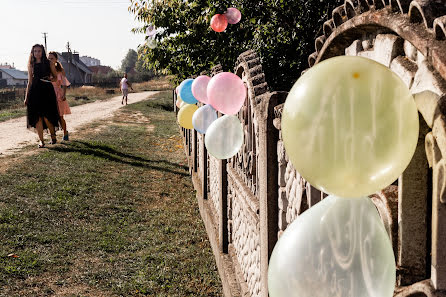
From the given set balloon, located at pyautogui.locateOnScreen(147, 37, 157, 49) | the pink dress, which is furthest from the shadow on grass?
balloon, located at pyautogui.locateOnScreen(147, 37, 157, 49)

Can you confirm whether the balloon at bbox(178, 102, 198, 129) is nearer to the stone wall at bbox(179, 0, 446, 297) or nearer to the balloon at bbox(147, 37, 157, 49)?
the stone wall at bbox(179, 0, 446, 297)

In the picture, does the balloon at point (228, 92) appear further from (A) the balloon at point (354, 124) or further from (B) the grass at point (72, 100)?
(B) the grass at point (72, 100)

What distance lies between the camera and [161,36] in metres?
10.3

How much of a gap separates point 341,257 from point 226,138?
7.04 feet

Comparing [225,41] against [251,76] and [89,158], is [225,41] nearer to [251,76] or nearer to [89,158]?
[89,158]

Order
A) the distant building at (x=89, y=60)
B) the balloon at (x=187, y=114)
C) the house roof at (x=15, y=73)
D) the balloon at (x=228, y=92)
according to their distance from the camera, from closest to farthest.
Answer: the balloon at (x=228, y=92) < the balloon at (x=187, y=114) < the house roof at (x=15, y=73) < the distant building at (x=89, y=60)

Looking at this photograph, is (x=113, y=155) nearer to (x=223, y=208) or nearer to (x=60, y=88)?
(x=60, y=88)

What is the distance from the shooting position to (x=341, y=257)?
1.07 metres

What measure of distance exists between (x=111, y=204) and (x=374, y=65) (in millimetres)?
5633

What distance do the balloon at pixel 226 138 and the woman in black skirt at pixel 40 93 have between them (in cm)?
631

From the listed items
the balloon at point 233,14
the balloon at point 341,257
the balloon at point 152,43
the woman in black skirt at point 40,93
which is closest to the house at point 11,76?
the balloon at point 152,43

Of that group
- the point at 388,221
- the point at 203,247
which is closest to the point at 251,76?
the point at 388,221

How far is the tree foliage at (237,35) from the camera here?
905 cm

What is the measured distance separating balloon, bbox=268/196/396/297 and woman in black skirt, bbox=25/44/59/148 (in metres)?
8.31
